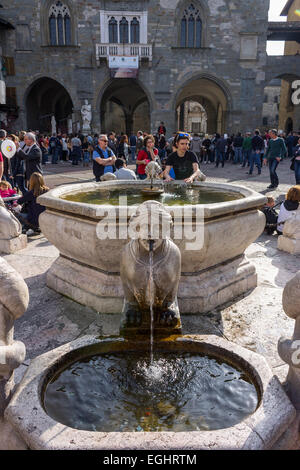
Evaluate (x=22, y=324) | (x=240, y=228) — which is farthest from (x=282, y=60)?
(x=22, y=324)

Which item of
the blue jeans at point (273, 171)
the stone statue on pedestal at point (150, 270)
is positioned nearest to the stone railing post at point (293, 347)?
the stone statue on pedestal at point (150, 270)

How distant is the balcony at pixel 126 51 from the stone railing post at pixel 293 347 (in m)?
21.9

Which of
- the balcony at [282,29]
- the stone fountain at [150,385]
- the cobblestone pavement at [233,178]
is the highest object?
the balcony at [282,29]

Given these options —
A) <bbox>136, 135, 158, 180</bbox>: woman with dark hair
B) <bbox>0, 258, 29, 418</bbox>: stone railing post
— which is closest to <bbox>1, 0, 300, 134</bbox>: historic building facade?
<bbox>136, 135, 158, 180</bbox>: woman with dark hair

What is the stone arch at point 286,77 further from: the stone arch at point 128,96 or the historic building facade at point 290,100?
the stone arch at point 128,96

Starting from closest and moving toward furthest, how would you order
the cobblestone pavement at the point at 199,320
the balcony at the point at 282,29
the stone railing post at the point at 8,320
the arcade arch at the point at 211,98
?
the stone railing post at the point at 8,320
the cobblestone pavement at the point at 199,320
the balcony at the point at 282,29
the arcade arch at the point at 211,98

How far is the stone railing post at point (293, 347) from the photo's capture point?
1905 millimetres

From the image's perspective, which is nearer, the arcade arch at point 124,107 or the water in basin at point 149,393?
the water in basin at point 149,393

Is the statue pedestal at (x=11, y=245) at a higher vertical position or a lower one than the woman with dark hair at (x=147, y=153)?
lower

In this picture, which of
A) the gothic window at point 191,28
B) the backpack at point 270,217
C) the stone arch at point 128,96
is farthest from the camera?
the stone arch at point 128,96

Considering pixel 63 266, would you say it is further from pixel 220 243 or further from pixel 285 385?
pixel 285 385

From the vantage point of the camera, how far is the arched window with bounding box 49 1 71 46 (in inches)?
835

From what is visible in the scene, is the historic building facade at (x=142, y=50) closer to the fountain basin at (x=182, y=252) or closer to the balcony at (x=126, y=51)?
the balcony at (x=126, y=51)

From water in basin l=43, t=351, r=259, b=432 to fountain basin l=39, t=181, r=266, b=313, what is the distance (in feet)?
3.97
